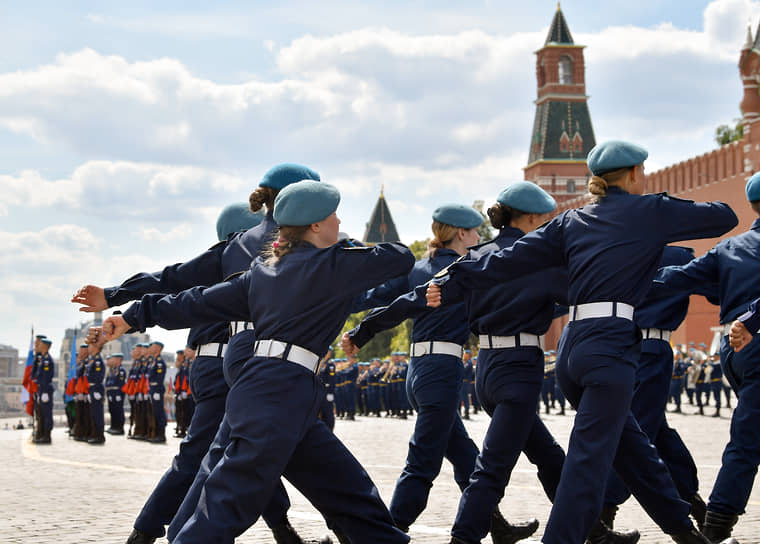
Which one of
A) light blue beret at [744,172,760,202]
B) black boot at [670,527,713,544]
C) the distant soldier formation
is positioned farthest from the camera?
light blue beret at [744,172,760,202]

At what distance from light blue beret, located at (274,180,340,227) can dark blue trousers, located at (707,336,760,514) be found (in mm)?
2947

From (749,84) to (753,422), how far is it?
5305cm

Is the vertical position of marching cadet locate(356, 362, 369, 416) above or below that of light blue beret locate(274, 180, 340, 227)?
below

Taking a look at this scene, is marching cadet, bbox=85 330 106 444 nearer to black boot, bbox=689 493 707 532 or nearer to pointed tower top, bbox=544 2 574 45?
black boot, bbox=689 493 707 532

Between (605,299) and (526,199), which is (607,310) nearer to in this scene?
(605,299)

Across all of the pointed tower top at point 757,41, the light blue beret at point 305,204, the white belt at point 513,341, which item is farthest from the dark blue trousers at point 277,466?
the pointed tower top at point 757,41

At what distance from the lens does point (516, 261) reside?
5.55m

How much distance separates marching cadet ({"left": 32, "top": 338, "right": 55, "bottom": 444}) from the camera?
1917 centimetres

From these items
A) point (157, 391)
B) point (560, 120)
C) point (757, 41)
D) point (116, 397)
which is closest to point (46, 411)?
point (157, 391)

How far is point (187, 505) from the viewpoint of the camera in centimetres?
522

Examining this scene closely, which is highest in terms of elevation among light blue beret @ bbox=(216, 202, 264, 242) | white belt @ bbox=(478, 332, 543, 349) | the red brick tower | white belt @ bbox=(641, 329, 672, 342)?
the red brick tower

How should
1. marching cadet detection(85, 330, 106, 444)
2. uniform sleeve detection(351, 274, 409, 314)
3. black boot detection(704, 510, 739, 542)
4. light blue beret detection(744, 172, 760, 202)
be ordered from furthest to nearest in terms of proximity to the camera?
marching cadet detection(85, 330, 106, 444)
uniform sleeve detection(351, 274, 409, 314)
light blue beret detection(744, 172, 760, 202)
black boot detection(704, 510, 739, 542)

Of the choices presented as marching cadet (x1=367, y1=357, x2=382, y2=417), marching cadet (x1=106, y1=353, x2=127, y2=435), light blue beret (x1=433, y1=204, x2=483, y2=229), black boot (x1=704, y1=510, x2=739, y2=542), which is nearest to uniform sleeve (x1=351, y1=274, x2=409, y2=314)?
light blue beret (x1=433, y1=204, x2=483, y2=229)

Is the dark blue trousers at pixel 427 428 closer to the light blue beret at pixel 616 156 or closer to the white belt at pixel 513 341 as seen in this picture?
the white belt at pixel 513 341
